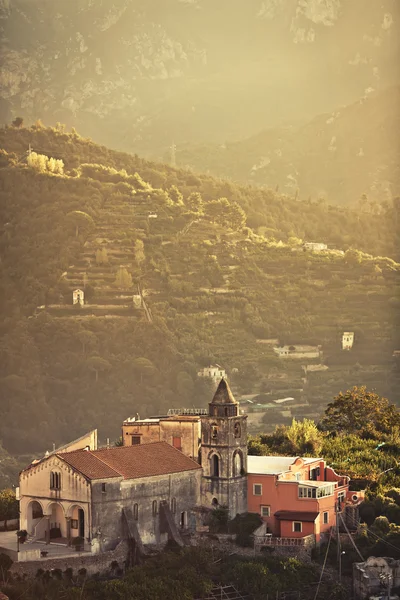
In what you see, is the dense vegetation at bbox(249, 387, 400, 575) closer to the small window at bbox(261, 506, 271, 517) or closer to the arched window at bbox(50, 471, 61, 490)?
the small window at bbox(261, 506, 271, 517)

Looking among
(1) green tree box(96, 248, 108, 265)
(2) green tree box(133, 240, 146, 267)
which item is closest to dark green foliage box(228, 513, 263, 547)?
(1) green tree box(96, 248, 108, 265)

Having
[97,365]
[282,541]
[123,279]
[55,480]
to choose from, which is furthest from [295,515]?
[123,279]

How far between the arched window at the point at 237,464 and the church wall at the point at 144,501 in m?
1.32

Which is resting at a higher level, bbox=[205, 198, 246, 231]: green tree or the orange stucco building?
bbox=[205, 198, 246, 231]: green tree

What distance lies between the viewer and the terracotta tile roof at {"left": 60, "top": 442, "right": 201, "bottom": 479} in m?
57.9

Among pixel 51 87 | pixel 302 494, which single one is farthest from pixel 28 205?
pixel 302 494

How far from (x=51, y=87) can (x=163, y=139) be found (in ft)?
31.9

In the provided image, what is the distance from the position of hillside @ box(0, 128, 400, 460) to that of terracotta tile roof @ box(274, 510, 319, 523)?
3109 cm

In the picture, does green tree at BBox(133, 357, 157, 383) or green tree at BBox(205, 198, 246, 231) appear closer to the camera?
green tree at BBox(133, 357, 157, 383)

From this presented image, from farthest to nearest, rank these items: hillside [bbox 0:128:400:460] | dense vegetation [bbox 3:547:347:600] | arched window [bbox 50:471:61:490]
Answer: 1. hillside [bbox 0:128:400:460]
2. arched window [bbox 50:471:61:490]
3. dense vegetation [bbox 3:547:347:600]

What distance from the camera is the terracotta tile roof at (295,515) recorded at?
59.6 m

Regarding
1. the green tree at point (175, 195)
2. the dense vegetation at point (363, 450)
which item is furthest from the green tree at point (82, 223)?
the dense vegetation at point (363, 450)

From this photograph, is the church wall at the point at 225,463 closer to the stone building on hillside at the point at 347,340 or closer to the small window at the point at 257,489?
the small window at the point at 257,489

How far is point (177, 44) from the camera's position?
111250 millimetres
